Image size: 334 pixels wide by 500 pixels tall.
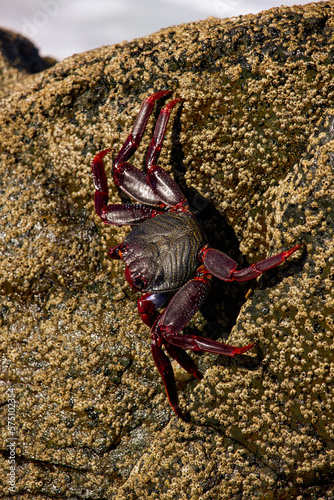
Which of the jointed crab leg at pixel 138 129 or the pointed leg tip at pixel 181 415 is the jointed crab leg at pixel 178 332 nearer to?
the pointed leg tip at pixel 181 415

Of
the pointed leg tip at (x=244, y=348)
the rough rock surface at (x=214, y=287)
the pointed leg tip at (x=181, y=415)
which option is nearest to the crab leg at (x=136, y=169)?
the rough rock surface at (x=214, y=287)

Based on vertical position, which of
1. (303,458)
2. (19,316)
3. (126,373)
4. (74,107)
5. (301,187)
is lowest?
(303,458)

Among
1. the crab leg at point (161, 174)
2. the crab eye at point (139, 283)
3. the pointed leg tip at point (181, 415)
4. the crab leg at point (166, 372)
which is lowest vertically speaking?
the pointed leg tip at point (181, 415)

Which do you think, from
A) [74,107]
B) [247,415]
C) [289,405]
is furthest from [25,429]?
[74,107]

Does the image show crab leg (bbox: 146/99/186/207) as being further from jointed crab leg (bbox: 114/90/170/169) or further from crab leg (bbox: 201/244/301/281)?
crab leg (bbox: 201/244/301/281)

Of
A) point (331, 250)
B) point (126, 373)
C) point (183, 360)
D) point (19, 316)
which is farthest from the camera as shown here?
point (19, 316)

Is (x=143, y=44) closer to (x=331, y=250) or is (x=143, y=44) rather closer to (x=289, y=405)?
(x=331, y=250)
